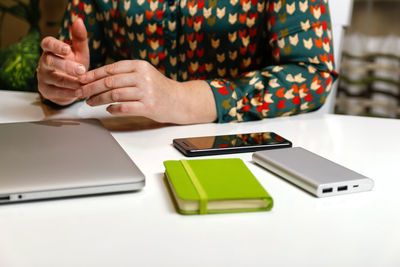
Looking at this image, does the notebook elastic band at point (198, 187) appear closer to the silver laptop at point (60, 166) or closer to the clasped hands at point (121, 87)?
the silver laptop at point (60, 166)

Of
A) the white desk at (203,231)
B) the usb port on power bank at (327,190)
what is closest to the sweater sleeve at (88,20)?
the white desk at (203,231)

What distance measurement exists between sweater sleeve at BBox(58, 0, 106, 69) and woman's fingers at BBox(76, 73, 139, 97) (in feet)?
1.26

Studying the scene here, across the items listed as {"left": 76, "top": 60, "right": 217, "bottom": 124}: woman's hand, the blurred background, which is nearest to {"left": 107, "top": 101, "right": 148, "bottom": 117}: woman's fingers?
{"left": 76, "top": 60, "right": 217, "bottom": 124}: woman's hand

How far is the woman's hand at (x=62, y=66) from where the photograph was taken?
729 millimetres

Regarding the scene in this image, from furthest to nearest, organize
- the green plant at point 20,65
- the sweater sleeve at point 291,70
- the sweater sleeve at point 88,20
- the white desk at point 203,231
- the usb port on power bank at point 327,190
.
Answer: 1. the green plant at point 20,65
2. the sweater sleeve at point 88,20
3. the sweater sleeve at point 291,70
4. the usb port on power bank at point 327,190
5. the white desk at point 203,231

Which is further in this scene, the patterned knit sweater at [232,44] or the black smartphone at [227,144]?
→ the patterned knit sweater at [232,44]

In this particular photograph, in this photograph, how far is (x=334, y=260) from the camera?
0.35 m

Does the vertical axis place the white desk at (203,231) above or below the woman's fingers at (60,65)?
below

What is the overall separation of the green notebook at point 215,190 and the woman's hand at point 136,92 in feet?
0.77

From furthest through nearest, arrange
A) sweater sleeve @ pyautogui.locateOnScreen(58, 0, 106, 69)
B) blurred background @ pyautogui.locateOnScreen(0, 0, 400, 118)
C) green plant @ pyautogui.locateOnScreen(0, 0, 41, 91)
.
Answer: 1. blurred background @ pyautogui.locateOnScreen(0, 0, 400, 118)
2. green plant @ pyautogui.locateOnScreen(0, 0, 41, 91)
3. sweater sleeve @ pyautogui.locateOnScreen(58, 0, 106, 69)

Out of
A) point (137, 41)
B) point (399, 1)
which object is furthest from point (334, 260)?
point (399, 1)

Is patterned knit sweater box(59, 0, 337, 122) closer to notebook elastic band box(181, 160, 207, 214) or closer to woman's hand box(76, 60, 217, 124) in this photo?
woman's hand box(76, 60, 217, 124)

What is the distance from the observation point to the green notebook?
41 centimetres

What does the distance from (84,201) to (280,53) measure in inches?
24.1
